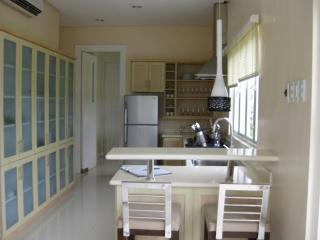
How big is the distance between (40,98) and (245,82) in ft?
8.10

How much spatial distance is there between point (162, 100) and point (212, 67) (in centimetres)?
253

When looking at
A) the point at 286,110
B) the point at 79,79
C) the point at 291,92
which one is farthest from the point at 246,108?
the point at 79,79

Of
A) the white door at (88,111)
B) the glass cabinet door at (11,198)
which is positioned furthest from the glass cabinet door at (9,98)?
the white door at (88,111)

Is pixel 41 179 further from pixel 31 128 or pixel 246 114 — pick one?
pixel 246 114

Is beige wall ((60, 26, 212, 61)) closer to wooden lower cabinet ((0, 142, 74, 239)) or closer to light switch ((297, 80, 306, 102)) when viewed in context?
wooden lower cabinet ((0, 142, 74, 239))

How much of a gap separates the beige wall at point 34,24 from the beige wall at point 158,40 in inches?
50.5

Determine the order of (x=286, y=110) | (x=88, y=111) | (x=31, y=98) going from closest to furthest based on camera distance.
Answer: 1. (x=286, y=110)
2. (x=31, y=98)
3. (x=88, y=111)

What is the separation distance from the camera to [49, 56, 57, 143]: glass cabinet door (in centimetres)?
494

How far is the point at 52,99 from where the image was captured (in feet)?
16.4

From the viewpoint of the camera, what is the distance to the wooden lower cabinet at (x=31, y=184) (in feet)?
12.2

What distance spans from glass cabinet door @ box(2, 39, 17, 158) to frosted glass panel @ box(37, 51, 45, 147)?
67 centimetres

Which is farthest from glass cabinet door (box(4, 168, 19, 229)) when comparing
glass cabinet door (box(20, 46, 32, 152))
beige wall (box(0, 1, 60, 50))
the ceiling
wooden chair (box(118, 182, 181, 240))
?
the ceiling

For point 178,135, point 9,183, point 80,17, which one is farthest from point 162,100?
point 9,183

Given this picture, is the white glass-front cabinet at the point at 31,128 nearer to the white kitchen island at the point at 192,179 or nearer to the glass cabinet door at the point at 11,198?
the glass cabinet door at the point at 11,198
